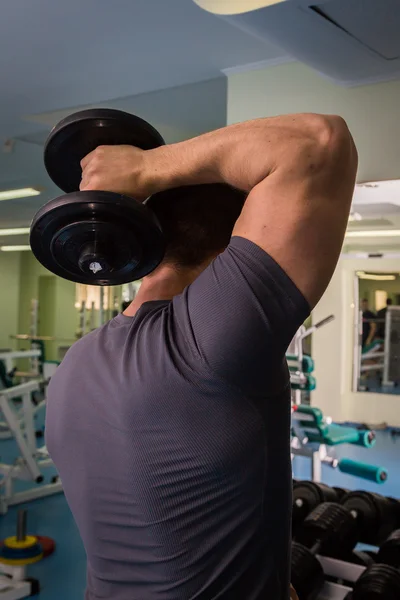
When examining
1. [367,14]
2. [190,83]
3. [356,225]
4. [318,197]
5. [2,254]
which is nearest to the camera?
[318,197]

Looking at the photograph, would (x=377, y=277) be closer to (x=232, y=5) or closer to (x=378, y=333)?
(x=378, y=333)

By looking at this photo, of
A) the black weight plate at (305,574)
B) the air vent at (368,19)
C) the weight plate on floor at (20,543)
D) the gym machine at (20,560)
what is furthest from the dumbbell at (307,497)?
the air vent at (368,19)

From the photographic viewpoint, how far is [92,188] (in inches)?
27.1

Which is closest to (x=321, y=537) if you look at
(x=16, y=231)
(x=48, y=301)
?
(x=16, y=231)

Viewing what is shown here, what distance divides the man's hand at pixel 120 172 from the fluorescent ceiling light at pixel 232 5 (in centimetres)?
77

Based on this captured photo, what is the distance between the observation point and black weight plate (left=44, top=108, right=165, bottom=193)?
72 cm

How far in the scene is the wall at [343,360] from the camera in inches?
247

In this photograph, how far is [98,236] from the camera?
0.69m

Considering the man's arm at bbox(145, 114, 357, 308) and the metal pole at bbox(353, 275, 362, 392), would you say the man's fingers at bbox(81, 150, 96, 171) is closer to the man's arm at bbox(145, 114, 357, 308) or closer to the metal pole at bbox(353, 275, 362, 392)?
the man's arm at bbox(145, 114, 357, 308)

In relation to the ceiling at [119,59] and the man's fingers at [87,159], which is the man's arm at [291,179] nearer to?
the man's fingers at [87,159]

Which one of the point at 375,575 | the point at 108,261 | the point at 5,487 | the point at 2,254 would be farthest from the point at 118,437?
the point at 2,254

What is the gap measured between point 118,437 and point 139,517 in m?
0.09

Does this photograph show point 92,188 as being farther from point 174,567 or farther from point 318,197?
point 174,567

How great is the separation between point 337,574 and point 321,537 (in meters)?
0.14
